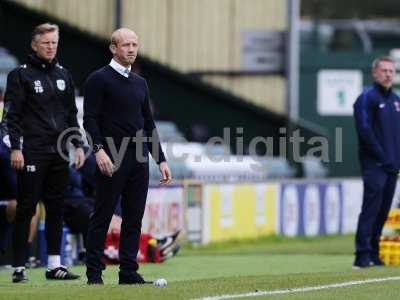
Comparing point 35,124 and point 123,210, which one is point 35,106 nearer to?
point 35,124

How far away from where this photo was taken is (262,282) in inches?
416

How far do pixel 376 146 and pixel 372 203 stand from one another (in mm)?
616

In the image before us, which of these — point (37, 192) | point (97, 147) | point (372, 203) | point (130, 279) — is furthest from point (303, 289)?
point (372, 203)

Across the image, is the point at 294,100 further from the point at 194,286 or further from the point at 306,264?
the point at 194,286

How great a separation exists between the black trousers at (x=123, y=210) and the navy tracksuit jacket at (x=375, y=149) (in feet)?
11.2

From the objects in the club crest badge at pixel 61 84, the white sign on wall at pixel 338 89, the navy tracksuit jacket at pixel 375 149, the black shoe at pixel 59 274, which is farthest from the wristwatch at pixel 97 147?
the white sign on wall at pixel 338 89

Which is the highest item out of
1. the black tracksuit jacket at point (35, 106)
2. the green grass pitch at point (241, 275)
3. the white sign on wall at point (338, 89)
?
the white sign on wall at point (338, 89)

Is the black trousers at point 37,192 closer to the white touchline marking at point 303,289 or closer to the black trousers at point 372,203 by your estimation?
the white touchline marking at point 303,289

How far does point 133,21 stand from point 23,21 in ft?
7.12

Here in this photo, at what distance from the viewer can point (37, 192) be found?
11492mm

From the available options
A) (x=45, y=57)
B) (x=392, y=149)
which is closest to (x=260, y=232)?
(x=392, y=149)

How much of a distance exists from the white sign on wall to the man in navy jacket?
17.9 meters

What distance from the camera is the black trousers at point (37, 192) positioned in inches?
449

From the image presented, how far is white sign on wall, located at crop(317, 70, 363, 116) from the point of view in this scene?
31531mm
